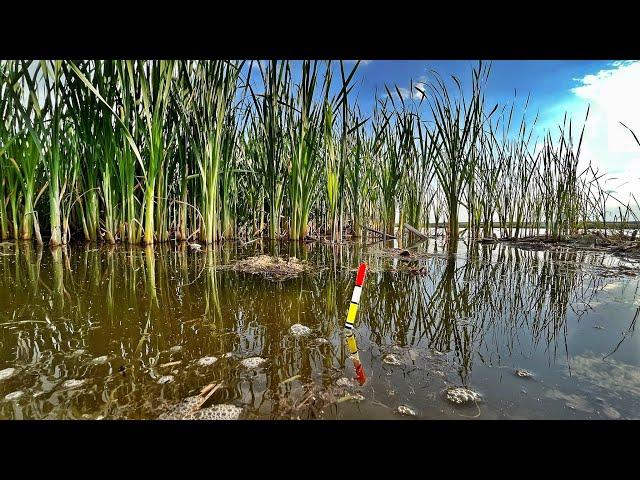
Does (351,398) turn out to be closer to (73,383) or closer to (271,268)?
(73,383)

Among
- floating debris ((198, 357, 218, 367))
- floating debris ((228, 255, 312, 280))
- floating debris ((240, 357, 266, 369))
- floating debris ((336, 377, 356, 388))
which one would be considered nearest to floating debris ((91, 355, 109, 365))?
floating debris ((198, 357, 218, 367))

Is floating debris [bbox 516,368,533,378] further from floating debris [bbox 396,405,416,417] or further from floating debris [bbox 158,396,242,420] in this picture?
floating debris [bbox 158,396,242,420]

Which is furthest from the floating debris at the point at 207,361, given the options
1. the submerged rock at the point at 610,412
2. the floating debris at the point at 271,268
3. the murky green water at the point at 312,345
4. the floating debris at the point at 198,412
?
the floating debris at the point at 271,268

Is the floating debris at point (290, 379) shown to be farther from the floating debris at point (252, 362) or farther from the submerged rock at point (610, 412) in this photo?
the submerged rock at point (610, 412)

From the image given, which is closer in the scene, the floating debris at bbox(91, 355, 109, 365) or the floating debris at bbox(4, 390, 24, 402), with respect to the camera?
the floating debris at bbox(4, 390, 24, 402)

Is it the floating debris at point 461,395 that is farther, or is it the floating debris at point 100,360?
the floating debris at point 100,360

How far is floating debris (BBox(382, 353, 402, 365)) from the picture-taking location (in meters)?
0.86

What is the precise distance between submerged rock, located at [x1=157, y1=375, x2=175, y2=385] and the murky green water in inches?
0.5

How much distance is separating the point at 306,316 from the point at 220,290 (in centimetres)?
60

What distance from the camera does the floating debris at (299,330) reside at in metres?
1.04

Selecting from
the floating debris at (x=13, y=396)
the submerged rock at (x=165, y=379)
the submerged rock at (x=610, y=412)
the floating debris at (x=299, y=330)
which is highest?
the floating debris at (x=13, y=396)

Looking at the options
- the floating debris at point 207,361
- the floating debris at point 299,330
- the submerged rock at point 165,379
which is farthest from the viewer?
the floating debris at point 299,330

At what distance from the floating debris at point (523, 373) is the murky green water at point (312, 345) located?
0.01 metres

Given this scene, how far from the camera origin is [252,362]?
2.76ft
